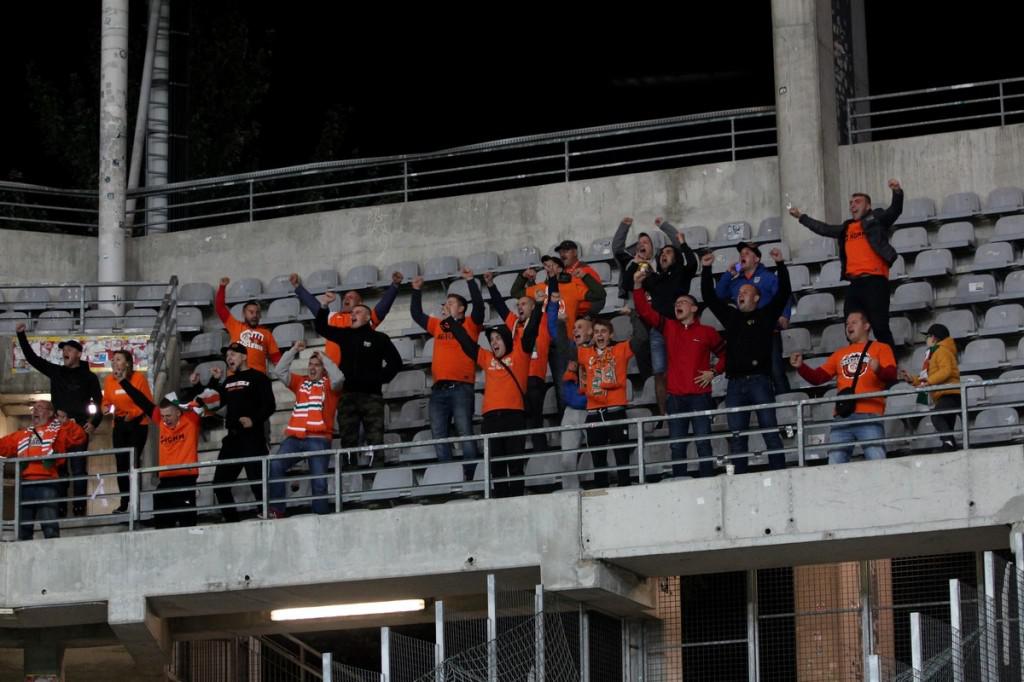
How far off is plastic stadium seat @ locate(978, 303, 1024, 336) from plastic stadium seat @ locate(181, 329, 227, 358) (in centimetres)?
703

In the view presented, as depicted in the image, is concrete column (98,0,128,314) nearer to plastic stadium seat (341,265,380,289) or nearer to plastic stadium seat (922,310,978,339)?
plastic stadium seat (341,265,380,289)

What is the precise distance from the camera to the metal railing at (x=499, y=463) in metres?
14.8

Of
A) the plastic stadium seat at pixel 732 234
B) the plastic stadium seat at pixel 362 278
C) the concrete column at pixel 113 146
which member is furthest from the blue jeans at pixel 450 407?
the concrete column at pixel 113 146

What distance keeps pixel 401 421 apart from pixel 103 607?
3.02 m

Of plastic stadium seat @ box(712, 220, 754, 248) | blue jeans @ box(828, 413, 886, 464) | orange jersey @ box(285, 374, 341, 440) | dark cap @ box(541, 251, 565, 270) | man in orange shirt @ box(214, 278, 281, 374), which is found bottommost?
blue jeans @ box(828, 413, 886, 464)

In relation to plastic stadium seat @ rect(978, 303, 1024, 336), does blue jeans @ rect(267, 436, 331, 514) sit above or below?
below

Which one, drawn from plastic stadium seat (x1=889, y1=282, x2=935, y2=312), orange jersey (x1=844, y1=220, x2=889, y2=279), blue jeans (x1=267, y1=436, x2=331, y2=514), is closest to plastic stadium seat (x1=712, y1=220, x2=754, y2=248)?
plastic stadium seat (x1=889, y1=282, x2=935, y2=312)

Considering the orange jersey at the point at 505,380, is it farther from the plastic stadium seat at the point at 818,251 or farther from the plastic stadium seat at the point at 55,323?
the plastic stadium seat at the point at 55,323

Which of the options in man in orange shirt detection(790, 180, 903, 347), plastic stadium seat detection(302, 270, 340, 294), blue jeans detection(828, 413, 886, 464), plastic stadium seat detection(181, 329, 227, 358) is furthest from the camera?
plastic stadium seat detection(302, 270, 340, 294)

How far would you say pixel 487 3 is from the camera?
27453 mm

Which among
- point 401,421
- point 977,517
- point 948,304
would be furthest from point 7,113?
point 977,517

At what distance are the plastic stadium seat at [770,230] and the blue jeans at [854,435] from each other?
4175mm

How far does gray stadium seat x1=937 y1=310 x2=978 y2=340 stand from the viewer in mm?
16531

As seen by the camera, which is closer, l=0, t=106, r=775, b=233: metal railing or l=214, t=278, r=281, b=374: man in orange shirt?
l=214, t=278, r=281, b=374: man in orange shirt
